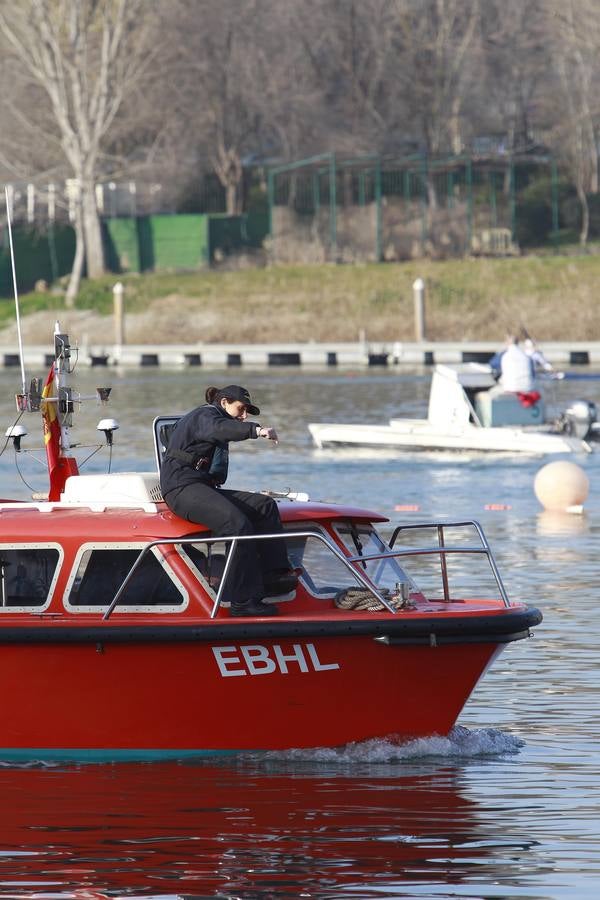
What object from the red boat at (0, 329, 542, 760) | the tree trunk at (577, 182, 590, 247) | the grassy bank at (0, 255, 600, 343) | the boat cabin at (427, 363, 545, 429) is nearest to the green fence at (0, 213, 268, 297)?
the grassy bank at (0, 255, 600, 343)

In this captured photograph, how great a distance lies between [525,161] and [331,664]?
211 ft

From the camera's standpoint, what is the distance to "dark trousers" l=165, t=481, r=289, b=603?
11.6 metres

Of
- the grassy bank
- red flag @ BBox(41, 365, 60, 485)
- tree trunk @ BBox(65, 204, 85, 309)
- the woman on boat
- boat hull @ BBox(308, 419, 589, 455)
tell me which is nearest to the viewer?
the woman on boat

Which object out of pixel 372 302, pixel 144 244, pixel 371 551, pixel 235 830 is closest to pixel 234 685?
pixel 235 830

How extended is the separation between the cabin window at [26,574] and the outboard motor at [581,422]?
2207cm

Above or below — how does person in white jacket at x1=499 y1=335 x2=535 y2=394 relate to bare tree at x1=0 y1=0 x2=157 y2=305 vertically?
below

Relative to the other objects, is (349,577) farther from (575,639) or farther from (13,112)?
(13,112)

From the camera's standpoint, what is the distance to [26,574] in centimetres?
1205

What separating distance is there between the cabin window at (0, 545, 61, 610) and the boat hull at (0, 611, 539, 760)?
413mm

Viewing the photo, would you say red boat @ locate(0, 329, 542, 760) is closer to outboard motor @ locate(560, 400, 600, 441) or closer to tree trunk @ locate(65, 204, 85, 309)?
outboard motor @ locate(560, 400, 600, 441)

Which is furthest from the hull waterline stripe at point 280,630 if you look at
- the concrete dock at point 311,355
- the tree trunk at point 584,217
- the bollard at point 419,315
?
the tree trunk at point 584,217

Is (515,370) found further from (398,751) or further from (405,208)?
(405,208)

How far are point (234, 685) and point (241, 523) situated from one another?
101 cm

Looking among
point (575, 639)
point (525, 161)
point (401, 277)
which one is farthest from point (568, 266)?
point (575, 639)
